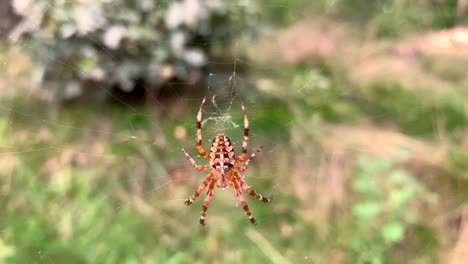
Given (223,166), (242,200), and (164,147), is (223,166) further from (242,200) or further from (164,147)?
(164,147)

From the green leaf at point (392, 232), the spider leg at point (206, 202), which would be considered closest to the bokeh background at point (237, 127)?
the green leaf at point (392, 232)

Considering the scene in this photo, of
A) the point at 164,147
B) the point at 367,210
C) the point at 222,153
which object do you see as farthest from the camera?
the point at 164,147

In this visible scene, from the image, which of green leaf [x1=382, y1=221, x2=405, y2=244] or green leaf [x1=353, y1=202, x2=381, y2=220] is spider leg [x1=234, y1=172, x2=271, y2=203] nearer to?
green leaf [x1=353, y1=202, x2=381, y2=220]

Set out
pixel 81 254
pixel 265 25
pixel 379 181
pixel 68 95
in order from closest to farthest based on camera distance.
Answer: pixel 81 254
pixel 379 181
pixel 68 95
pixel 265 25

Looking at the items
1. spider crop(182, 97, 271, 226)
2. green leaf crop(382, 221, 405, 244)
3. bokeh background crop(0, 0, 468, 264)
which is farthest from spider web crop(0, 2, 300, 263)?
green leaf crop(382, 221, 405, 244)

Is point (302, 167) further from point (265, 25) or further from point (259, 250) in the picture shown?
point (265, 25)

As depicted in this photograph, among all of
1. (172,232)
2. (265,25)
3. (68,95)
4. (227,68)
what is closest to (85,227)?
(172,232)

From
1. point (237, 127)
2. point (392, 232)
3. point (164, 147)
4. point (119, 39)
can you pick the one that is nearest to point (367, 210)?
point (392, 232)
